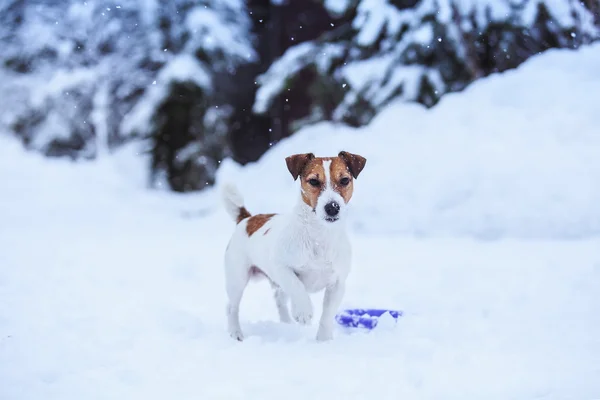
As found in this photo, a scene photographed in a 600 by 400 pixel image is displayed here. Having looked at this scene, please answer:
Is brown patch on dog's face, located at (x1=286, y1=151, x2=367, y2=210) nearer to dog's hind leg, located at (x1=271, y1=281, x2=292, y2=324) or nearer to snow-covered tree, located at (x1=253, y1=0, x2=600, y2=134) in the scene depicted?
dog's hind leg, located at (x1=271, y1=281, x2=292, y2=324)

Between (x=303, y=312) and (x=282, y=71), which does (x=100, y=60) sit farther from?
(x=303, y=312)

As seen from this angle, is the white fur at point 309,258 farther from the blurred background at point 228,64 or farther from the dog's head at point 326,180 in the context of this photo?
the blurred background at point 228,64

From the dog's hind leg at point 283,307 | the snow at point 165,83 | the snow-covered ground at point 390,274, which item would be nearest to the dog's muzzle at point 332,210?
the snow-covered ground at point 390,274

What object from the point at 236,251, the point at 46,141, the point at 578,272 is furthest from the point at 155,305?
the point at 46,141

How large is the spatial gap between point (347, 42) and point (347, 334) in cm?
753

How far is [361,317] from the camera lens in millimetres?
4051

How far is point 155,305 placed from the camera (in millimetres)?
4656

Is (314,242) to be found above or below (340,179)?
below

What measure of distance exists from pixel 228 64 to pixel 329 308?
11.2 m

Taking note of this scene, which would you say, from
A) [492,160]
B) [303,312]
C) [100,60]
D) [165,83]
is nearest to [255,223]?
[303,312]

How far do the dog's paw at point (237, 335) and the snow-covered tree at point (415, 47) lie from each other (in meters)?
6.79

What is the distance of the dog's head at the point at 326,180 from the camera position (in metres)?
3.34

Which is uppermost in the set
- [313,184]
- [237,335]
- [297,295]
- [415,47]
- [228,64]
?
[228,64]

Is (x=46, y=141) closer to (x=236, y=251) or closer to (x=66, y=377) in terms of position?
(x=236, y=251)
